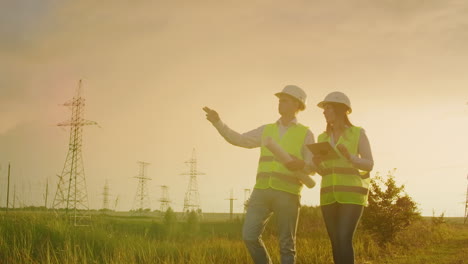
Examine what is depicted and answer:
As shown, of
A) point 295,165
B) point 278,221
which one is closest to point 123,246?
point 278,221

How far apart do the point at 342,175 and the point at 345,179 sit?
92 millimetres

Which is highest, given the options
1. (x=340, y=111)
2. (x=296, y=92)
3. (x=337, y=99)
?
(x=296, y=92)

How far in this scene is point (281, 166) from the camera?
7258mm

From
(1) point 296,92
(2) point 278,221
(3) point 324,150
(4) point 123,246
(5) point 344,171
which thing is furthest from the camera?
(4) point 123,246

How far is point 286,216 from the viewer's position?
712 cm

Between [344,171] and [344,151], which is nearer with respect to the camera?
[344,151]

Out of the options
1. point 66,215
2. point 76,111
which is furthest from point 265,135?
point 76,111

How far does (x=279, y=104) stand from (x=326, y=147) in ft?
4.11

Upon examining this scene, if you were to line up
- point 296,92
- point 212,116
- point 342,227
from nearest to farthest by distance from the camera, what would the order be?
point 342,227 < point 296,92 < point 212,116

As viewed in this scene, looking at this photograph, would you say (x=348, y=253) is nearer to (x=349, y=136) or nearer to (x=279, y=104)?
(x=349, y=136)

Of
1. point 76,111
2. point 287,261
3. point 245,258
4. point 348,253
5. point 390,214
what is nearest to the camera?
point 348,253

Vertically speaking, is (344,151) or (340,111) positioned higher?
(340,111)

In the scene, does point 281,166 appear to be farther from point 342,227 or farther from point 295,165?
point 342,227

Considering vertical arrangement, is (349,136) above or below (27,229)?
above
